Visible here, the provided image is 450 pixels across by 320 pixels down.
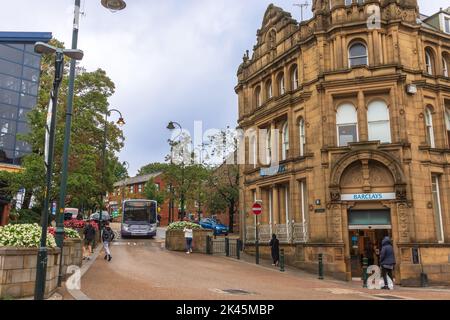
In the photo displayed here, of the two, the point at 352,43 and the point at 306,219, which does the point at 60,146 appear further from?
the point at 352,43

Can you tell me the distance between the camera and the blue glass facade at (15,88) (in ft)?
130

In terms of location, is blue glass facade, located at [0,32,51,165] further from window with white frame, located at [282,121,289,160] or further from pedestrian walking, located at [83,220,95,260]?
window with white frame, located at [282,121,289,160]

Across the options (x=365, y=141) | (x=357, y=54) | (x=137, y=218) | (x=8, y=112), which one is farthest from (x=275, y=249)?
(x=8, y=112)

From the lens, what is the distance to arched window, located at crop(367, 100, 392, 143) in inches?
817

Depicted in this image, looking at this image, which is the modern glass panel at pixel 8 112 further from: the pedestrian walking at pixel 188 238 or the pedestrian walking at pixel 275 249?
the pedestrian walking at pixel 275 249

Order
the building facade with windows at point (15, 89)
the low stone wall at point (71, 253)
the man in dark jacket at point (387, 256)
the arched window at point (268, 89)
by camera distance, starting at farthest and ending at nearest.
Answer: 1. the building facade with windows at point (15, 89)
2. the arched window at point (268, 89)
3. the man in dark jacket at point (387, 256)
4. the low stone wall at point (71, 253)

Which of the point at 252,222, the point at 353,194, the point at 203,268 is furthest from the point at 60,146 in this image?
the point at 353,194

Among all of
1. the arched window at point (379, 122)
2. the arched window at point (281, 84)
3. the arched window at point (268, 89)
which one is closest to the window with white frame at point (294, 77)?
the arched window at point (281, 84)

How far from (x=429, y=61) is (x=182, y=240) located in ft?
57.0

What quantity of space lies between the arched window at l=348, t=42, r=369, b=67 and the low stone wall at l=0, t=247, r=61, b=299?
57.3ft

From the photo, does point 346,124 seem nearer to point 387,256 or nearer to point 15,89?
point 387,256

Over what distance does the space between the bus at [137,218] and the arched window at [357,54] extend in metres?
20.1

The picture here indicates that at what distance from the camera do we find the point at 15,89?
1588 inches

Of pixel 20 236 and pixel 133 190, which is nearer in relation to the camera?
pixel 20 236
